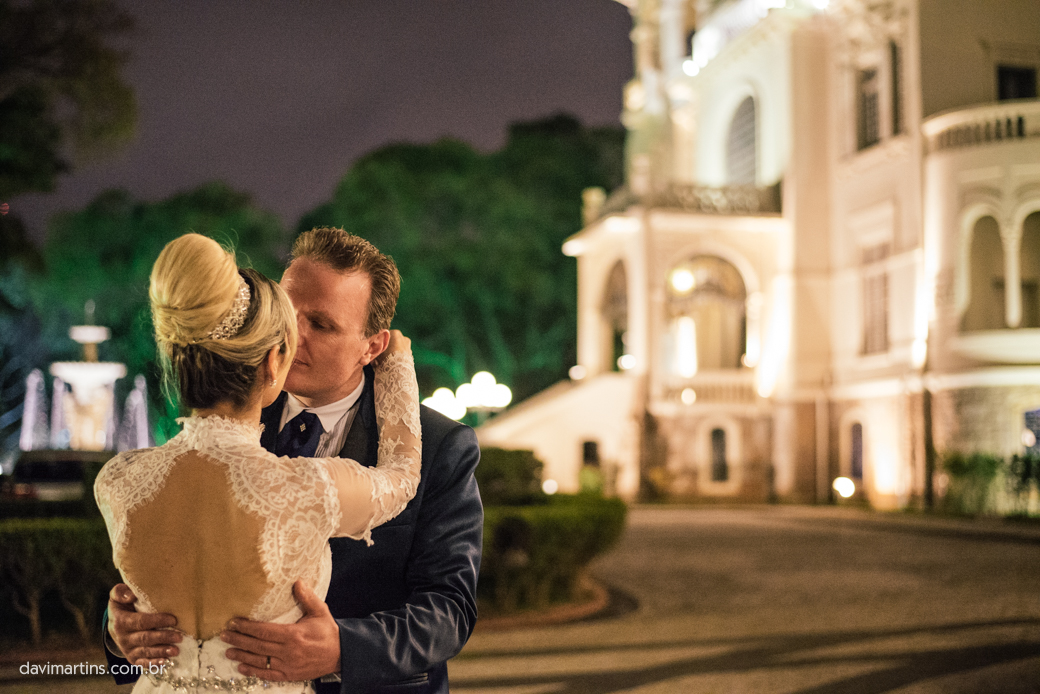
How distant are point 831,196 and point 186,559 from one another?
29.4 metres

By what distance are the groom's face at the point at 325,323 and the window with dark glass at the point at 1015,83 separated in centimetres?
2801

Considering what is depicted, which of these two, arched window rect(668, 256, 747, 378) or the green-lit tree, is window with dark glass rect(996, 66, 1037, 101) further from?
the green-lit tree

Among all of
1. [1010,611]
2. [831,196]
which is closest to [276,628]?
[1010,611]

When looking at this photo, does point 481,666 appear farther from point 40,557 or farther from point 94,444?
point 94,444

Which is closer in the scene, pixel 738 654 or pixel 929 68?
pixel 738 654

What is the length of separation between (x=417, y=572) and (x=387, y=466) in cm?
29

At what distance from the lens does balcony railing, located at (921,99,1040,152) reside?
76.7ft

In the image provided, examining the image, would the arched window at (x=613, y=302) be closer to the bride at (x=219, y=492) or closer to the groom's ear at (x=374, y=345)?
the groom's ear at (x=374, y=345)

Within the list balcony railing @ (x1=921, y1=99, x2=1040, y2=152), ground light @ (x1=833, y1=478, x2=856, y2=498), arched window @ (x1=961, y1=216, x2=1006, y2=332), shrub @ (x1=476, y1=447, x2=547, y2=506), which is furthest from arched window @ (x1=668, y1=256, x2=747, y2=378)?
shrub @ (x1=476, y1=447, x2=547, y2=506)

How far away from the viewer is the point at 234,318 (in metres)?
2.12

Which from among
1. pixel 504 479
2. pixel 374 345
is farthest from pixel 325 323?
pixel 504 479

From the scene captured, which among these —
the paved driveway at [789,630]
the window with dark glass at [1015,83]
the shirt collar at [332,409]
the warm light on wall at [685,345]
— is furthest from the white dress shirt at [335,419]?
the warm light on wall at [685,345]

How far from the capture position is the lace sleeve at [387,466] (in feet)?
7.33

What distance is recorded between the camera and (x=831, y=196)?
95.8ft
